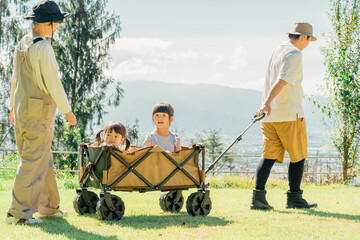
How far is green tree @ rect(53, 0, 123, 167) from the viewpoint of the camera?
74.0 feet

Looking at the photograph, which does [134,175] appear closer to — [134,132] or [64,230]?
[64,230]

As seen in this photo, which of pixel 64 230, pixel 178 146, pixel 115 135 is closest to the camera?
pixel 64 230

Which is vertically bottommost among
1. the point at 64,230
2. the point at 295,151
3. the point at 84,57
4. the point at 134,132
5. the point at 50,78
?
the point at 134,132

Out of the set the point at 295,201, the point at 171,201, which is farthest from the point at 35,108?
the point at 295,201

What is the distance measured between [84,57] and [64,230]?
19.4m

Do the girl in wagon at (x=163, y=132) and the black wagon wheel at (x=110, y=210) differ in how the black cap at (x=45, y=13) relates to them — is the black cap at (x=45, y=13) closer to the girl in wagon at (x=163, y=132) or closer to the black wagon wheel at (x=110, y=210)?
the girl in wagon at (x=163, y=132)

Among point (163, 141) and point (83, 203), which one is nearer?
point (83, 203)

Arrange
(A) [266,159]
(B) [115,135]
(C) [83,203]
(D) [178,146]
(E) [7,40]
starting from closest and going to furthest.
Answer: (B) [115,135]
(C) [83,203]
(D) [178,146]
(A) [266,159]
(E) [7,40]

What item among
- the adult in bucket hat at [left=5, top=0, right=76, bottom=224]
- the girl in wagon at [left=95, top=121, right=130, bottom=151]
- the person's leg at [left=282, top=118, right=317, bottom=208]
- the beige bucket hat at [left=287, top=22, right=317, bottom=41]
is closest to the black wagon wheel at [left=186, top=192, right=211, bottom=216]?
the girl in wagon at [left=95, top=121, right=130, bottom=151]

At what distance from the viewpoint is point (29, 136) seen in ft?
14.1

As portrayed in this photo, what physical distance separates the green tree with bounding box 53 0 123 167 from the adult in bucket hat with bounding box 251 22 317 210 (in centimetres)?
1739

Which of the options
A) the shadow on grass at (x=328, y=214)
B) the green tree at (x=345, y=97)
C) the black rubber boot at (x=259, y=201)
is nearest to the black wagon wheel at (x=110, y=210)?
the black rubber boot at (x=259, y=201)

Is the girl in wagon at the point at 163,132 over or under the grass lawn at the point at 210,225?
over

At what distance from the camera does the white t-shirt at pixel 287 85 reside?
533 cm
